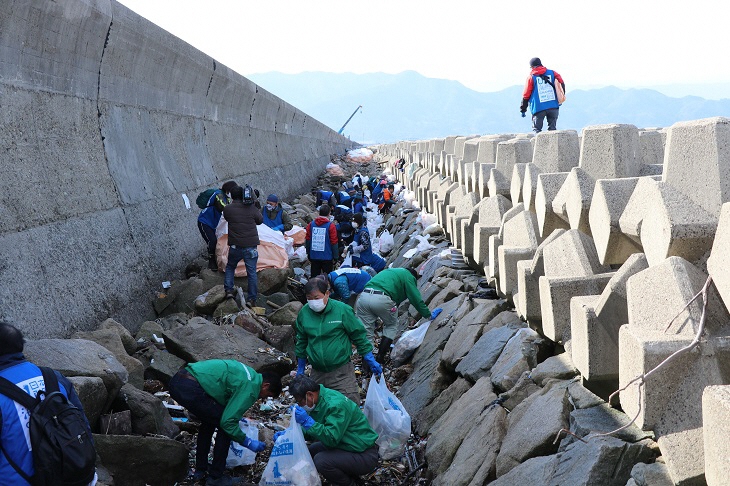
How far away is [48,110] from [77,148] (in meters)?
0.50

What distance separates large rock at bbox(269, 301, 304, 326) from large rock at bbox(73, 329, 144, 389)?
241 centimetres

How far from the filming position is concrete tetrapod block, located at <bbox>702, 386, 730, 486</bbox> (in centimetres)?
250

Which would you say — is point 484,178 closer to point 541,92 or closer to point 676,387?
point 541,92

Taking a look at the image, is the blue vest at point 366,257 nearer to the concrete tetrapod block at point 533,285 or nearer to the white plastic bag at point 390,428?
the white plastic bag at point 390,428

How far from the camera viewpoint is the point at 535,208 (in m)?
5.69

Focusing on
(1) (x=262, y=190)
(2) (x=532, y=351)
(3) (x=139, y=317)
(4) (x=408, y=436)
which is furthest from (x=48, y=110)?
(1) (x=262, y=190)

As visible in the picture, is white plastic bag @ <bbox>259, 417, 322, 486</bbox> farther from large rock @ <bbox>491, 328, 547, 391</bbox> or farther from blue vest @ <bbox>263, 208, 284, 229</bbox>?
blue vest @ <bbox>263, 208, 284, 229</bbox>

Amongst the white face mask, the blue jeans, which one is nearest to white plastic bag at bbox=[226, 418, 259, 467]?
the white face mask

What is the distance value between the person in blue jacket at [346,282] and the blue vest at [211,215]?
1.51 meters

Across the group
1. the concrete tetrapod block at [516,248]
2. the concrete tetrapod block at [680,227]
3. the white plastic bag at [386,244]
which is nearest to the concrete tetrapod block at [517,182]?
the concrete tetrapod block at [516,248]

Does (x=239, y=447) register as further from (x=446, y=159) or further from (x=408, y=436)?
(x=446, y=159)

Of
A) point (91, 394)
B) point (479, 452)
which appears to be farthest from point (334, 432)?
point (91, 394)

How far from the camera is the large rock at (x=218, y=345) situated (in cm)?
647

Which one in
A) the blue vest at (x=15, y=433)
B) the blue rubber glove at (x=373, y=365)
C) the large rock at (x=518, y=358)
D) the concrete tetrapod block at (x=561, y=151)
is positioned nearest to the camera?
the blue vest at (x=15, y=433)
